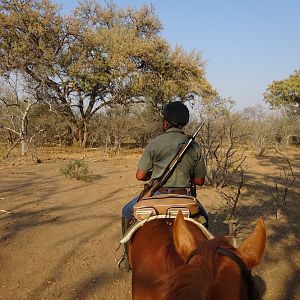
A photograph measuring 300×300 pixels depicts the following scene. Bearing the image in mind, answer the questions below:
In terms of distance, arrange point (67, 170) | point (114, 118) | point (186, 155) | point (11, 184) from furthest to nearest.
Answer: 1. point (114, 118)
2. point (67, 170)
3. point (11, 184)
4. point (186, 155)

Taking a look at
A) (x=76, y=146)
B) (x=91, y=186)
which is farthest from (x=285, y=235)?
(x=76, y=146)

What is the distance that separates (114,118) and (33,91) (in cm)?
460

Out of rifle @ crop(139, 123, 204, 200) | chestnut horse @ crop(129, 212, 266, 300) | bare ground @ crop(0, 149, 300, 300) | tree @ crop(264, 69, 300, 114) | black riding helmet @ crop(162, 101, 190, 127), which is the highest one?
tree @ crop(264, 69, 300, 114)

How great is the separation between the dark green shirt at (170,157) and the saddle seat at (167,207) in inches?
17.4

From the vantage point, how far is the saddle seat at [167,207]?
104 inches

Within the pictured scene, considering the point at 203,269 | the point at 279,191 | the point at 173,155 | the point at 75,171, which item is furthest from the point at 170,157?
the point at 75,171

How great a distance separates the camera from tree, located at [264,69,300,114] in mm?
29867

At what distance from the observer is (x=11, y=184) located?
10.1 m

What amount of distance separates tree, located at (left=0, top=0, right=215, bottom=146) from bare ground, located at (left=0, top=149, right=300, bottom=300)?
1196cm

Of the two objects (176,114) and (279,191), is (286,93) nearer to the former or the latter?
(279,191)

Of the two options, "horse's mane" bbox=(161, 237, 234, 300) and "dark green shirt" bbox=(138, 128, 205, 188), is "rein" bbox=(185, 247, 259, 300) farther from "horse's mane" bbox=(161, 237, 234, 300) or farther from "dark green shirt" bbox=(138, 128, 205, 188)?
"dark green shirt" bbox=(138, 128, 205, 188)

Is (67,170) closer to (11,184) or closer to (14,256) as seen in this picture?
(11,184)

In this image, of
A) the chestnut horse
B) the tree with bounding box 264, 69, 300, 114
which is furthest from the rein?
the tree with bounding box 264, 69, 300, 114

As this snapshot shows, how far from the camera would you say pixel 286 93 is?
30297 mm
